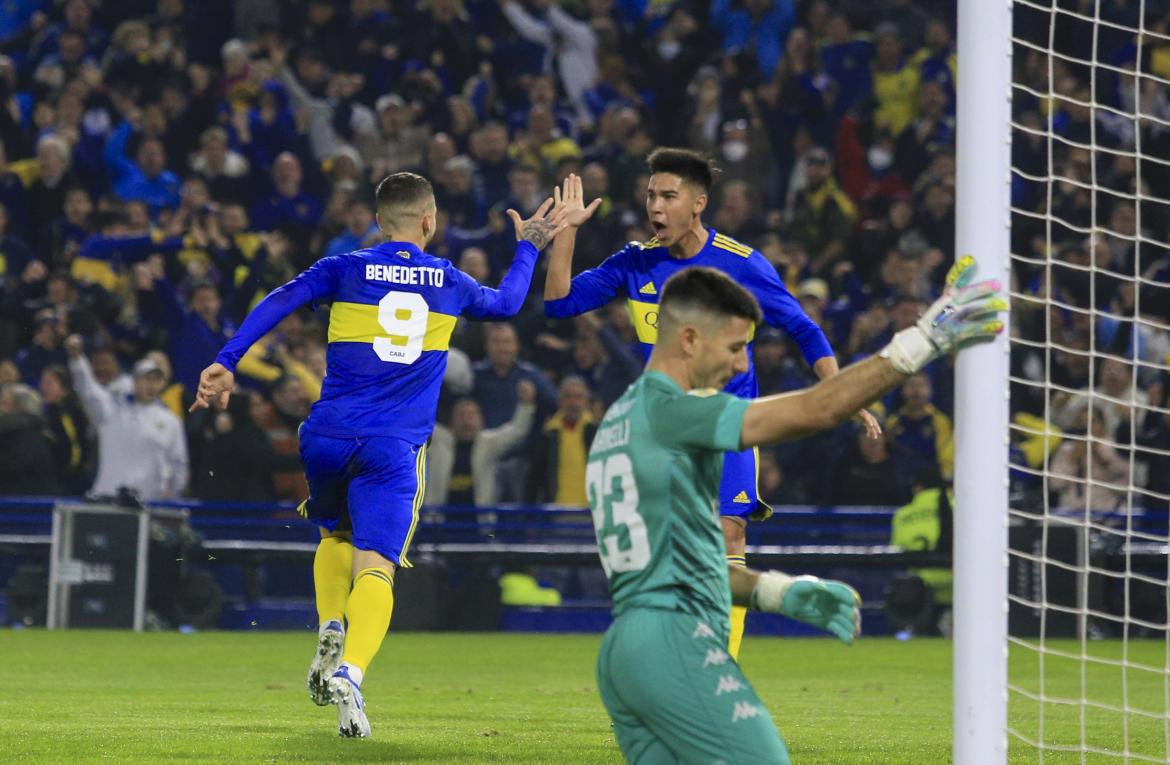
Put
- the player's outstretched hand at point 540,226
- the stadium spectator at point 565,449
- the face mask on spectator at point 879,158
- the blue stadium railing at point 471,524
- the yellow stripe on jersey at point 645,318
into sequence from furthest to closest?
1. the face mask on spectator at point 879,158
2. the blue stadium railing at point 471,524
3. the stadium spectator at point 565,449
4. the player's outstretched hand at point 540,226
5. the yellow stripe on jersey at point 645,318

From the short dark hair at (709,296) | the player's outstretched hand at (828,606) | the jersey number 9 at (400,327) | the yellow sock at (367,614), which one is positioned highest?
the jersey number 9 at (400,327)

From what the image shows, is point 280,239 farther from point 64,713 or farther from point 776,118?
point 64,713

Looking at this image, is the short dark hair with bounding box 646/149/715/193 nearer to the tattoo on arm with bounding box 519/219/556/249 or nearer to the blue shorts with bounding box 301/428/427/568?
the tattoo on arm with bounding box 519/219/556/249

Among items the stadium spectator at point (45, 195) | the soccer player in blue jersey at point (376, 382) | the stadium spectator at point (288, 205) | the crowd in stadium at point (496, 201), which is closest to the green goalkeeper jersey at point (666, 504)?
the soccer player in blue jersey at point (376, 382)

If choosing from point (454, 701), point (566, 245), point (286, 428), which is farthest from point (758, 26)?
point (566, 245)

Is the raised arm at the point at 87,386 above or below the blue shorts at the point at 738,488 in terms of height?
above

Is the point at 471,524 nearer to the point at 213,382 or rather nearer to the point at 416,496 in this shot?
the point at 416,496

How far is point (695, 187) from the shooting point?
7.80 meters

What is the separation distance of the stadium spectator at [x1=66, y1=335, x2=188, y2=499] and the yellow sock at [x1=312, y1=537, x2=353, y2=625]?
8545 mm

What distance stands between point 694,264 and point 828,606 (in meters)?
3.66

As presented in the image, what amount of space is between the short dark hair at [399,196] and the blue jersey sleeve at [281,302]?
1.03 feet

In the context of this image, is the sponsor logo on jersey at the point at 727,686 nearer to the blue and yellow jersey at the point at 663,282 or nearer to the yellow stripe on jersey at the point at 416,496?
the blue and yellow jersey at the point at 663,282

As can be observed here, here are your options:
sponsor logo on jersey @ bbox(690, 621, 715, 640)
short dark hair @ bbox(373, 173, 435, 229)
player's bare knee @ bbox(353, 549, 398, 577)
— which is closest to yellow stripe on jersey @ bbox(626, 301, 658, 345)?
short dark hair @ bbox(373, 173, 435, 229)

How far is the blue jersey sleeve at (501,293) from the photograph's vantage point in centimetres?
861
